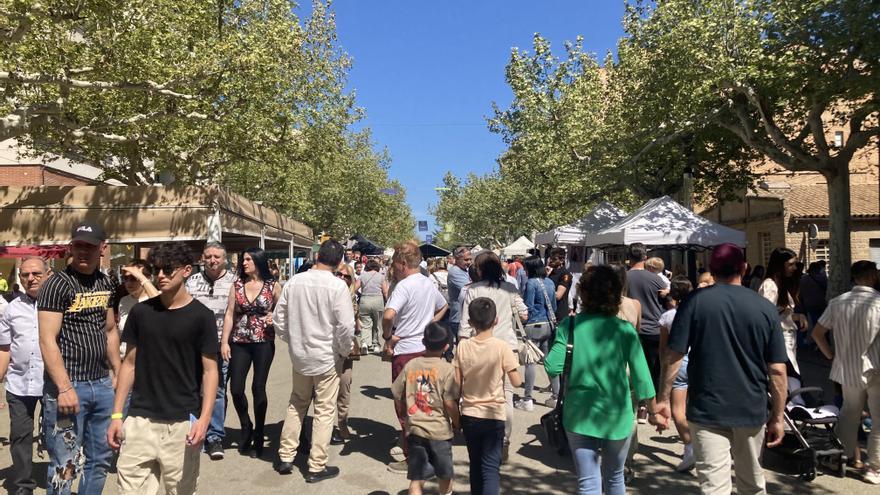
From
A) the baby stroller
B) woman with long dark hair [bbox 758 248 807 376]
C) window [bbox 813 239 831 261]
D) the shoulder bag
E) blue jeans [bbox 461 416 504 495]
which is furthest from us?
window [bbox 813 239 831 261]

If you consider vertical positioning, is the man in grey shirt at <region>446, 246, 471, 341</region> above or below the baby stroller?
above

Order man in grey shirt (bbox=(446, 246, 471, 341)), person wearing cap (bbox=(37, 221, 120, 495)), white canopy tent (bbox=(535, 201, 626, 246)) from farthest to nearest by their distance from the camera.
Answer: white canopy tent (bbox=(535, 201, 626, 246)) < man in grey shirt (bbox=(446, 246, 471, 341)) < person wearing cap (bbox=(37, 221, 120, 495))

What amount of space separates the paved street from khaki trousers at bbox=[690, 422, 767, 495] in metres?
1.49

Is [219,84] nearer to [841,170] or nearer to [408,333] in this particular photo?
[408,333]

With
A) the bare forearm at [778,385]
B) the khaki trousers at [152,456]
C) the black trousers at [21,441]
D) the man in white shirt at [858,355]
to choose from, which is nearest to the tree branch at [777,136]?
the man in white shirt at [858,355]

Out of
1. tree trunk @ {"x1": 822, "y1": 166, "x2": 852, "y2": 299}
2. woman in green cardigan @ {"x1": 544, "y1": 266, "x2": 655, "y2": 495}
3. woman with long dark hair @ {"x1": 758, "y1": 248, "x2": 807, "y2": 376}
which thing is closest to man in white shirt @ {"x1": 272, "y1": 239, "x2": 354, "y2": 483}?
woman in green cardigan @ {"x1": 544, "y1": 266, "x2": 655, "y2": 495}

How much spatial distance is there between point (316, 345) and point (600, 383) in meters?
2.43

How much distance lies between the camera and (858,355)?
16.7 ft

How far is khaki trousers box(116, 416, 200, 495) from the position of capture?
3424 mm

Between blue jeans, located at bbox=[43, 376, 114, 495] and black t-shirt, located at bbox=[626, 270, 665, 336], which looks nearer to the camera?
blue jeans, located at bbox=[43, 376, 114, 495]

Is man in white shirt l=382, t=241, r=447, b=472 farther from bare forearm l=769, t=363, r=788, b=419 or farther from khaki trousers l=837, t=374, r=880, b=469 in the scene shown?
khaki trousers l=837, t=374, r=880, b=469

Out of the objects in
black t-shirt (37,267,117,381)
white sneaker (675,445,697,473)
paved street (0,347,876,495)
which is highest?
black t-shirt (37,267,117,381)

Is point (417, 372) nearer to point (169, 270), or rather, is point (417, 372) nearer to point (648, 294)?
point (169, 270)

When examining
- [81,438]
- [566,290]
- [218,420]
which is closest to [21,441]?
[81,438]
